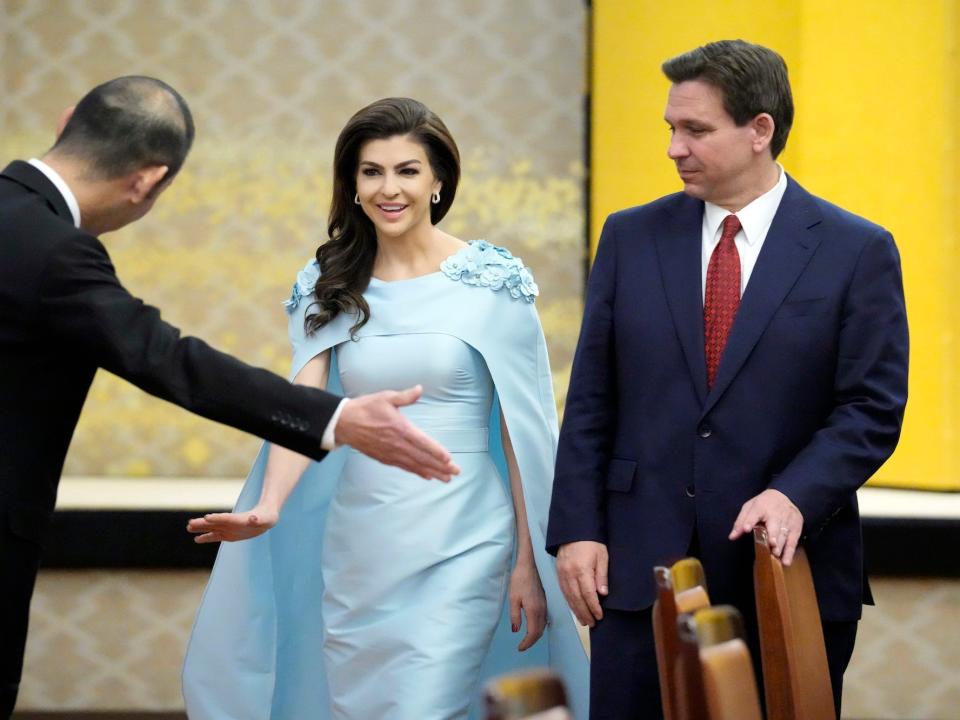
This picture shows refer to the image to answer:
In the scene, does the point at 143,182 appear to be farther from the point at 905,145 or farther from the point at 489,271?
the point at 905,145

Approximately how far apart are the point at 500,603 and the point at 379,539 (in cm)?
29

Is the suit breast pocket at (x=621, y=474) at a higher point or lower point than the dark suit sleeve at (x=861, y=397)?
lower

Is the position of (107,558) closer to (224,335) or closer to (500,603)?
(224,335)

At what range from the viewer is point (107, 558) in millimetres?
4242

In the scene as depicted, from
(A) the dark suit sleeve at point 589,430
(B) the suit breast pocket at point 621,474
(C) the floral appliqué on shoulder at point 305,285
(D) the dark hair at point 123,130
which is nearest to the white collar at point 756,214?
(A) the dark suit sleeve at point 589,430

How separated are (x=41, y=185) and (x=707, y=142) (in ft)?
3.87

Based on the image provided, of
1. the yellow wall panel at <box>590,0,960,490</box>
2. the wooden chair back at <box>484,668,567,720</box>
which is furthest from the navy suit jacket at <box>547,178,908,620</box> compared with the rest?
the yellow wall panel at <box>590,0,960,490</box>

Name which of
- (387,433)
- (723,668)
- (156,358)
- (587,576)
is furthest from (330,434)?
(723,668)

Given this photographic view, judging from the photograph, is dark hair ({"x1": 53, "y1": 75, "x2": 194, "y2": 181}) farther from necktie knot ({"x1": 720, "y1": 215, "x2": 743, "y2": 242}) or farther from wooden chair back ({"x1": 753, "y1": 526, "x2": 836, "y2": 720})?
wooden chair back ({"x1": 753, "y1": 526, "x2": 836, "y2": 720})

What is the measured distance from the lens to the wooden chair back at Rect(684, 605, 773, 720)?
1555mm

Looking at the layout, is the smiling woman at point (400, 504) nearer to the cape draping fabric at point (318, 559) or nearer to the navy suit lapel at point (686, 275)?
the cape draping fabric at point (318, 559)

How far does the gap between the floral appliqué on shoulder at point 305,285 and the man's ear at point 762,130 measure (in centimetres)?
103

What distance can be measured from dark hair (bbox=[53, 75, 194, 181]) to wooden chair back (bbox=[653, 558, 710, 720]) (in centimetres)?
105

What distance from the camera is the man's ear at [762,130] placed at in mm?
2641
